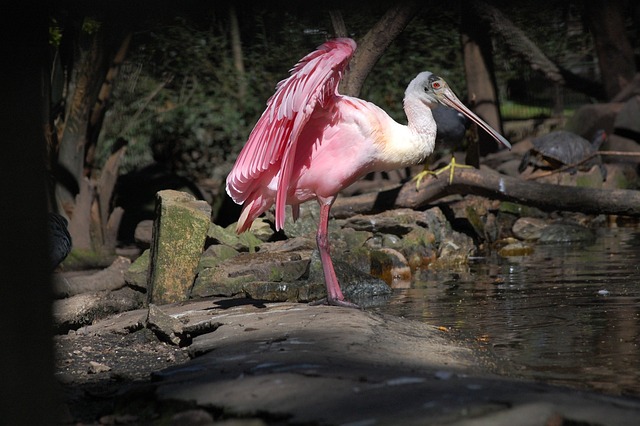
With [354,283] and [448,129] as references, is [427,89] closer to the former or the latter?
[354,283]

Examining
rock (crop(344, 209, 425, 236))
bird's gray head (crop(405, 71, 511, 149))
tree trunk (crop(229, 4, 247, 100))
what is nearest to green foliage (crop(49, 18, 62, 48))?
rock (crop(344, 209, 425, 236))

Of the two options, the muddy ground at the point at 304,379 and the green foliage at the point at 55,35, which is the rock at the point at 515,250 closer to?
the muddy ground at the point at 304,379

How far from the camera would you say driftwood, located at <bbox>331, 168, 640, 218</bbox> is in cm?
1023

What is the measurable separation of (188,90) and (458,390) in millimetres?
11942

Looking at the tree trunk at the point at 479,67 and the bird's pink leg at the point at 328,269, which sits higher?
the tree trunk at the point at 479,67

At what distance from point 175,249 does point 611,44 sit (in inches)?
433

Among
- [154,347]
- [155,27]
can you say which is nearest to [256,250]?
[154,347]

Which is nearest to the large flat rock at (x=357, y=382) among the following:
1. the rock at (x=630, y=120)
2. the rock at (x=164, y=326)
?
the rock at (x=164, y=326)

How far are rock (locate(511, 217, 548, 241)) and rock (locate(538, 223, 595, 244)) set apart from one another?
0.36ft

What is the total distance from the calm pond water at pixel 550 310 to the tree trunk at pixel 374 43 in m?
2.30

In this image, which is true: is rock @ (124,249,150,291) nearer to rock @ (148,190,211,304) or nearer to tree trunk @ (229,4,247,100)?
rock @ (148,190,211,304)

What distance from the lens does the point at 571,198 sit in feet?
34.0

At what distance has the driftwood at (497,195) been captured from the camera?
403 inches

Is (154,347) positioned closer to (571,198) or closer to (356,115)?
(356,115)
